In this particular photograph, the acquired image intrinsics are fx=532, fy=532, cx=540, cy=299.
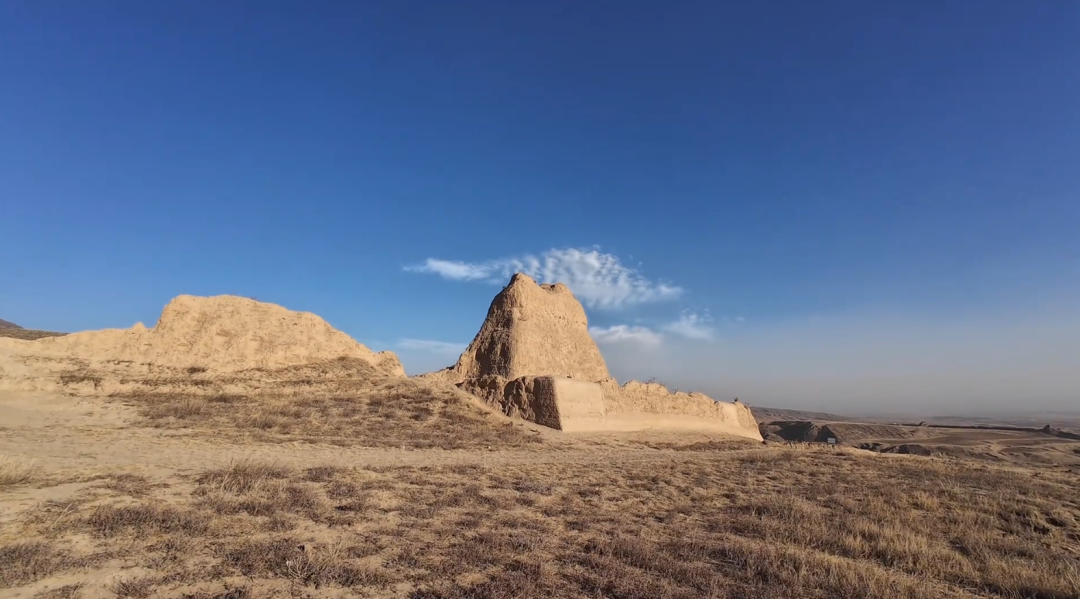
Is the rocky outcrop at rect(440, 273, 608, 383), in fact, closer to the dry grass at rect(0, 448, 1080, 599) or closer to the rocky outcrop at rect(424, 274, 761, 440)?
the rocky outcrop at rect(424, 274, 761, 440)

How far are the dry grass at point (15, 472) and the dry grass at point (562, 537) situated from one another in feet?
5.30

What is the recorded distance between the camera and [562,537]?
6.49 meters

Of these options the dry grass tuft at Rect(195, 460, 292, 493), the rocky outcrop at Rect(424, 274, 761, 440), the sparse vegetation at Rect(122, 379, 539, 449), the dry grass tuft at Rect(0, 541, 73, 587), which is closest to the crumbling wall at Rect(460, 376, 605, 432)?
the rocky outcrop at Rect(424, 274, 761, 440)

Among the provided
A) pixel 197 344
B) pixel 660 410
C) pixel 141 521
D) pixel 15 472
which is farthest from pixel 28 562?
pixel 660 410

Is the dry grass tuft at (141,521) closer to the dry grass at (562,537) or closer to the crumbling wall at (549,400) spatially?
the dry grass at (562,537)

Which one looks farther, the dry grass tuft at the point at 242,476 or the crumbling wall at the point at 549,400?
the crumbling wall at the point at 549,400

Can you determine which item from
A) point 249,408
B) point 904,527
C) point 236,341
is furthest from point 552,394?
point 904,527

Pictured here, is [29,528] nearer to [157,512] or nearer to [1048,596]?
[157,512]

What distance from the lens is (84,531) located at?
18.5 ft

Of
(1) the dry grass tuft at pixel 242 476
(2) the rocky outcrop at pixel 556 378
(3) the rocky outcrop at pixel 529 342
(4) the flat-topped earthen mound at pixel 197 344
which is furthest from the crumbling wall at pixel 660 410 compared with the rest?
(1) the dry grass tuft at pixel 242 476

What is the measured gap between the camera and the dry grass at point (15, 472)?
7367mm

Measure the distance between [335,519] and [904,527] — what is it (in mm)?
7720

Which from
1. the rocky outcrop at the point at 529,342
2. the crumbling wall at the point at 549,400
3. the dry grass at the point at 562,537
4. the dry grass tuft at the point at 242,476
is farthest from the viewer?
the rocky outcrop at the point at 529,342

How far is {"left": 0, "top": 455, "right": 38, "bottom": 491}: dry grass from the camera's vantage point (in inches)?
290
